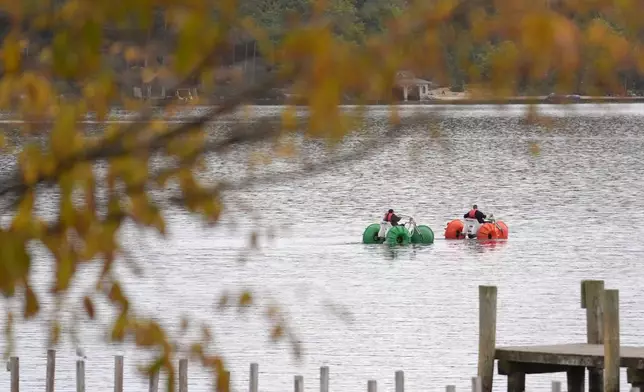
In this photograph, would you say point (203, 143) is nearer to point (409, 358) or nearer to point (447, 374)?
point (447, 374)

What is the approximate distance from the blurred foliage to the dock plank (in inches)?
604

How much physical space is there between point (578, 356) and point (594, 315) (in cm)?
161

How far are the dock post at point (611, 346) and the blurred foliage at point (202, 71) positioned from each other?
14.7m

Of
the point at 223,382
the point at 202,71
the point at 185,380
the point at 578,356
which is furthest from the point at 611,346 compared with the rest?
the point at 202,71

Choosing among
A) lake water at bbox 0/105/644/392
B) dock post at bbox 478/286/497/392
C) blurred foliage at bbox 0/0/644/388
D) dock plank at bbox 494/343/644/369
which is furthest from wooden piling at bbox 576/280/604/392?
blurred foliage at bbox 0/0/644/388

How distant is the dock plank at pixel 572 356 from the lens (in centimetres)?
2016

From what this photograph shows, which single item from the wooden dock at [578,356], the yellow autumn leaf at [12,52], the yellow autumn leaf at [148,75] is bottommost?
the wooden dock at [578,356]

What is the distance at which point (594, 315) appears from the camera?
2203cm

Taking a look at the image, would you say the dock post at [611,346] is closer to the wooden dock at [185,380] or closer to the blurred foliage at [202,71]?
the wooden dock at [185,380]

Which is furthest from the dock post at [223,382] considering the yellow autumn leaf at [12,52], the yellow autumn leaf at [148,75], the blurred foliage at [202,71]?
the yellow autumn leaf at [12,52]

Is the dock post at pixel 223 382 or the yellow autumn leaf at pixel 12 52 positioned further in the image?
the dock post at pixel 223 382

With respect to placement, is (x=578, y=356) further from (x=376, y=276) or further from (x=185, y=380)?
(x=376, y=276)

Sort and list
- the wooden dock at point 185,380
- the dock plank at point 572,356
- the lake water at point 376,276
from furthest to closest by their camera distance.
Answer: the lake water at point 376,276 < the dock plank at point 572,356 < the wooden dock at point 185,380

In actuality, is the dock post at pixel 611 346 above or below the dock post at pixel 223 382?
below
